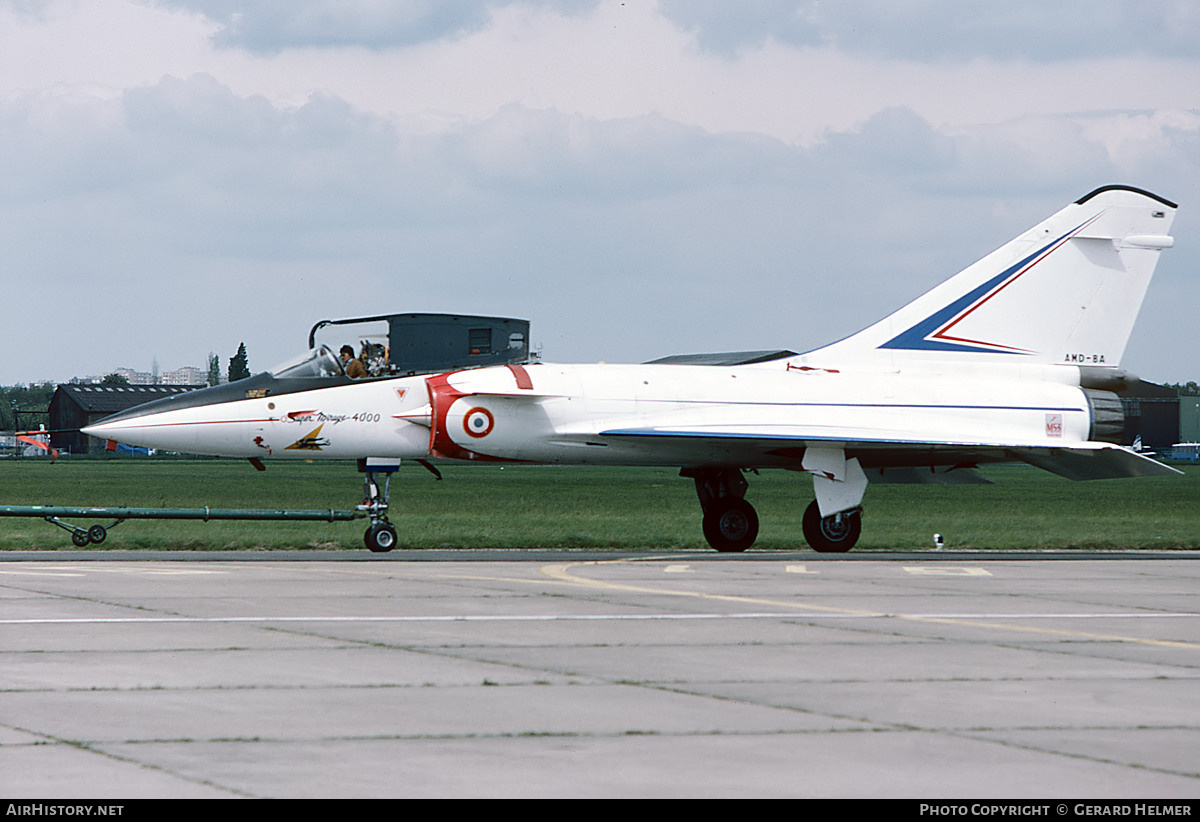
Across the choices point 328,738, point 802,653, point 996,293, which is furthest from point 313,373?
point 328,738

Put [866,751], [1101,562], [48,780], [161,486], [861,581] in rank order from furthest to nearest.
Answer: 1. [161,486]
2. [1101,562]
3. [861,581]
4. [866,751]
5. [48,780]

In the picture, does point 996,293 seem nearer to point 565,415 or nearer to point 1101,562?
point 1101,562

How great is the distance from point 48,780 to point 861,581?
400 inches

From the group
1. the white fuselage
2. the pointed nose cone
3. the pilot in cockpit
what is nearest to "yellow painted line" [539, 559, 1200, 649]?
the white fuselage

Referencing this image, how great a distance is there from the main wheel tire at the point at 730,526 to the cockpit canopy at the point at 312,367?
19.2 ft

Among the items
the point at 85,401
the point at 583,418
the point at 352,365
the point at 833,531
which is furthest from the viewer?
the point at 85,401

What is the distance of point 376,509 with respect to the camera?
1898cm

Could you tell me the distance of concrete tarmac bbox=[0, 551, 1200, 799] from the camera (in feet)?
18.3

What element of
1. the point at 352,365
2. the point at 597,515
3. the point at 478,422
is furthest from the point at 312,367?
the point at 597,515

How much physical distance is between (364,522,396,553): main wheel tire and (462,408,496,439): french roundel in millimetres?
1652

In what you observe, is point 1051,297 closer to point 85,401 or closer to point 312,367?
point 312,367

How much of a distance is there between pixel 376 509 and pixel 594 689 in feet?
38.6

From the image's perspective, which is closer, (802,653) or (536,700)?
(536,700)

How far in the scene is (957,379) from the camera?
827 inches
